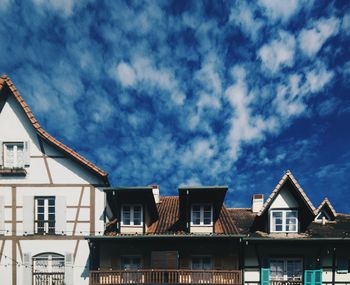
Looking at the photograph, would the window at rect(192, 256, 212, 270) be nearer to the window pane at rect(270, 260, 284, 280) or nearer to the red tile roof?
the window pane at rect(270, 260, 284, 280)

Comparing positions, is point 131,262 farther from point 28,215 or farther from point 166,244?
point 28,215

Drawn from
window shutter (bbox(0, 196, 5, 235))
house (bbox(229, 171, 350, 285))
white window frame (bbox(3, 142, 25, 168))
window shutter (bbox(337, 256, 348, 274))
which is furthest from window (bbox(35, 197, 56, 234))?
window shutter (bbox(337, 256, 348, 274))

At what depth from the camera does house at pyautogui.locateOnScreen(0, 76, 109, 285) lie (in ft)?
52.3

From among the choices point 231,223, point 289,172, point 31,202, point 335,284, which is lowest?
point 335,284

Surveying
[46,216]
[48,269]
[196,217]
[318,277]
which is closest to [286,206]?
[318,277]

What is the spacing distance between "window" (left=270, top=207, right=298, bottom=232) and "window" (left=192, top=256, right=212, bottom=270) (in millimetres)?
4274

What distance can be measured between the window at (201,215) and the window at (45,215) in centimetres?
808

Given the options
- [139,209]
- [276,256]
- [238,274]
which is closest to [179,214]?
[139,209]

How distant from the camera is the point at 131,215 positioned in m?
16.5

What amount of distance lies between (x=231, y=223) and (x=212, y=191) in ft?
8.69

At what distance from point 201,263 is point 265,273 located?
3.63 metres

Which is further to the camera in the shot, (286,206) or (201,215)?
(286,206)

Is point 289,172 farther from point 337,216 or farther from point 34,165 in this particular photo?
point 34,165

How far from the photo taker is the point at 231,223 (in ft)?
55.9
